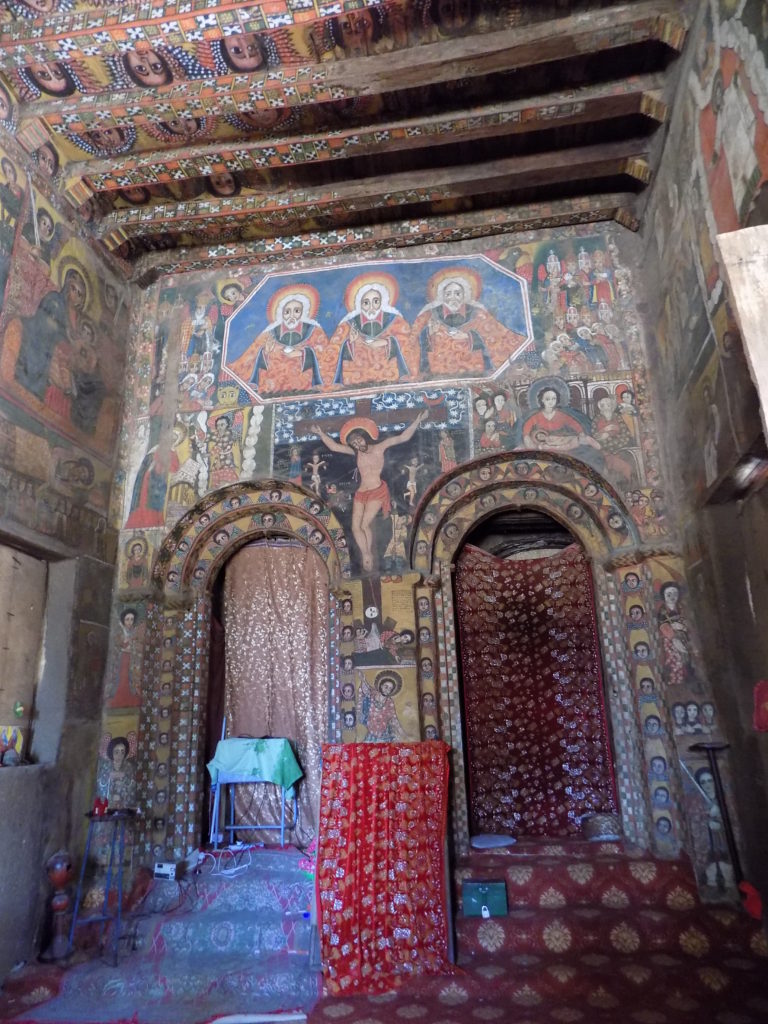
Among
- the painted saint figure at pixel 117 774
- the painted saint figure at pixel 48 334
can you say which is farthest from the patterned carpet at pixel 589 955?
the painted saint figure at pixel 48 334

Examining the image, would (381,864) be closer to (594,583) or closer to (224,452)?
(594,583)

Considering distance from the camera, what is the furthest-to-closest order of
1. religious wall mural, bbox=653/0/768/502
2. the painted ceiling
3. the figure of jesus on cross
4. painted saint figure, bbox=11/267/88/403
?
the figure of jesus on cross, painted saint figure, bbox=11/267/88/403, the painted ceiling, religious wall mural, bbox=653/0/768/502

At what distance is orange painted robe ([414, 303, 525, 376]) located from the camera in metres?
7.36

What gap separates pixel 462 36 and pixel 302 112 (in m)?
1.63

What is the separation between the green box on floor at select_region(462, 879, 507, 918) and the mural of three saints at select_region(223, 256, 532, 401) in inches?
188

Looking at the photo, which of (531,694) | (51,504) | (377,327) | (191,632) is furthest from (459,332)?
(51,504)

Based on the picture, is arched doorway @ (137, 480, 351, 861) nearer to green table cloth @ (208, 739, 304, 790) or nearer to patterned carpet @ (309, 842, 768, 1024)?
green table cloth @ (208, 739, 304, 790)

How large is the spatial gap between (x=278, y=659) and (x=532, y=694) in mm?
2735

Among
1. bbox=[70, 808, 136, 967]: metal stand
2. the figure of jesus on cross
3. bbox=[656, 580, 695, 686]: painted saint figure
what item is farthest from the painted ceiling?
bbox=[70, 808, 136, 967]: metal stand

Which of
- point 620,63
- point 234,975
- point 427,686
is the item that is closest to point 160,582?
point 427,686

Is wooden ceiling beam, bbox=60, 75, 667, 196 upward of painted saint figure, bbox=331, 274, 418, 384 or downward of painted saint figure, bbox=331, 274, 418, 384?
upward

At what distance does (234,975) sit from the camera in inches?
201

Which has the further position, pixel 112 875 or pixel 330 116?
pixel 330 116

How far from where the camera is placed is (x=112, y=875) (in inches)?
243
